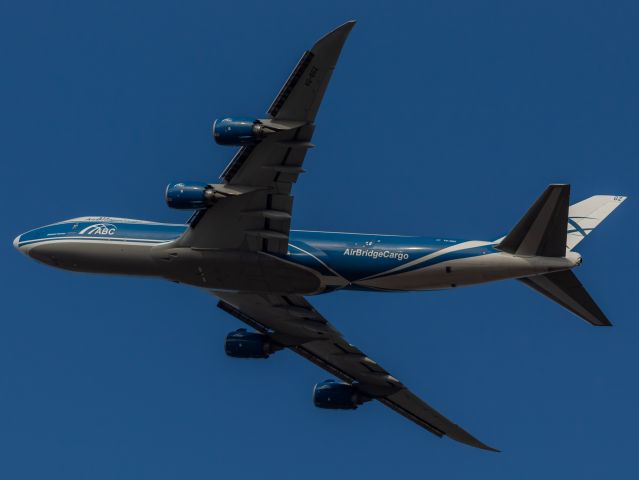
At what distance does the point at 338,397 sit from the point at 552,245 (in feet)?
54.8

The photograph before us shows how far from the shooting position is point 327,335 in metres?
61.6

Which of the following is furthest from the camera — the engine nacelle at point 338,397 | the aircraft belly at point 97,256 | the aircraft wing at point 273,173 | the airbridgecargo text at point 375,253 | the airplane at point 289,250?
the engine nacelle at point 338,397

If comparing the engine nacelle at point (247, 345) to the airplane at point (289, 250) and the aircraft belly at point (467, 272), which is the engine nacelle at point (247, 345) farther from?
the aircraft belly at point (467, 272)

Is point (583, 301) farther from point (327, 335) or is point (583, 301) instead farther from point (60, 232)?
point (60, 232)

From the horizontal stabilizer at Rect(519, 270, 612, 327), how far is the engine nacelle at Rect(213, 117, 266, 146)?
42.3 ft

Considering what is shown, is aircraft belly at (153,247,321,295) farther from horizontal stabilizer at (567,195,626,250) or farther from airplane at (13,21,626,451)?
horizontal stabilizer at (567,195,626,250)

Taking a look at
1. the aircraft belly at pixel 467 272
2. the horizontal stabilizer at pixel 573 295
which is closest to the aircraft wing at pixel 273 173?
the aircraft belly at pixel 467 272

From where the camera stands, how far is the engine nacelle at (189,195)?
5406 centimetres

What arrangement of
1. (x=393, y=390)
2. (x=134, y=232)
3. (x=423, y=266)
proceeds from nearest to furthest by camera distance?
(x=423, y=266) → (x=134, y=232) → (x=393, y=390)

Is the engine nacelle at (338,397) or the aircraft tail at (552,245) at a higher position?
the aircraft tail at (552,245)

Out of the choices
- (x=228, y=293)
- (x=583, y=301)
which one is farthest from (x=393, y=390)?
(x=583, y=301)

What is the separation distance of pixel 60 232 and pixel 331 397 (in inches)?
609

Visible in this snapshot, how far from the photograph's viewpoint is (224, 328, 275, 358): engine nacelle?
62.6 metres

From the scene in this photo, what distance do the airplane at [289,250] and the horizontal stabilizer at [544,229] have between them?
0.15 ft
